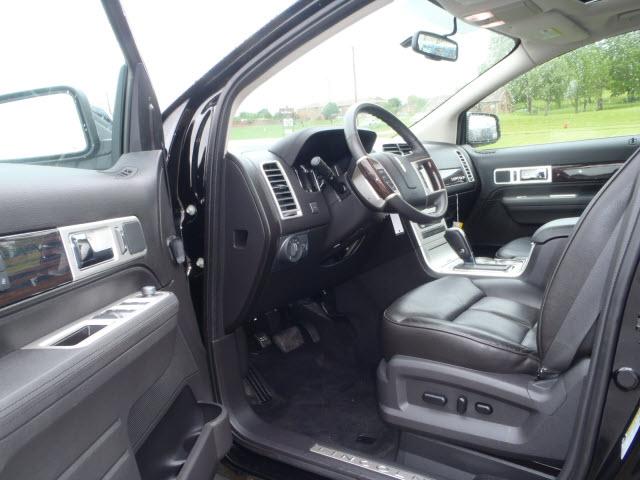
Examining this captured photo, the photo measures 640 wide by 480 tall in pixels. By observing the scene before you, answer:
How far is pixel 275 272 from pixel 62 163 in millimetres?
740

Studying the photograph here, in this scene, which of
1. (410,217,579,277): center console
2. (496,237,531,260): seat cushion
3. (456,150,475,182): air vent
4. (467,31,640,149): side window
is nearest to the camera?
(410,217,579,277): center console

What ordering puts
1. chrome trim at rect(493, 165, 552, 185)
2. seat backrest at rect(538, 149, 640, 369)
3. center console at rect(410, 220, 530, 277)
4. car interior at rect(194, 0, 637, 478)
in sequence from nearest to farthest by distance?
seat backrest at rect(538, 149, 640, 369), car interior at rect(194, 0, 637, 478), center console at rect(410, 220, 530, 277), chrome trim at rect(493, 165, 552, 185)

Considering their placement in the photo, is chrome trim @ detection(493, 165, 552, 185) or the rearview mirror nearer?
the rearview mirror

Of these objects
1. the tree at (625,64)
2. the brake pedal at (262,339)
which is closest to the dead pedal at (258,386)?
the brake pedal at (262,339)

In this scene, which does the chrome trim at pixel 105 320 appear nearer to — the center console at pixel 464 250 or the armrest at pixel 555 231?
the center console at pixel 464 250

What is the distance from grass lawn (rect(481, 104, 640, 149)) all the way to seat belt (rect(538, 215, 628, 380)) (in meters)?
1.93

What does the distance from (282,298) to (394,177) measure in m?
0.60

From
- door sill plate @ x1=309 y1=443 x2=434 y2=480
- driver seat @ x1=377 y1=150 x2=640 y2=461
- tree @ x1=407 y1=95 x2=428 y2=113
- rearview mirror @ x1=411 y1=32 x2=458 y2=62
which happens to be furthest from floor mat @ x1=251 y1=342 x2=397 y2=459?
tree @ x1=407 y1=95 x2=428 y2=113

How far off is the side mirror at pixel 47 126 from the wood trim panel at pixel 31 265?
0.24 m

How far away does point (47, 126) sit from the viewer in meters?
1.07

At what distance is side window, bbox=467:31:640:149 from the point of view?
2549 mm

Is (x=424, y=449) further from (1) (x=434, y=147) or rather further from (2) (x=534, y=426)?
(1) (x=434, y=147)

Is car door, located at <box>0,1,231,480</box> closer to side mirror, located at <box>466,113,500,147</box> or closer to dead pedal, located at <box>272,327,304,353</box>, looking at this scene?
dead pedal, located at <box>272,327,304,353</box>

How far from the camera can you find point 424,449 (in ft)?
4.66
